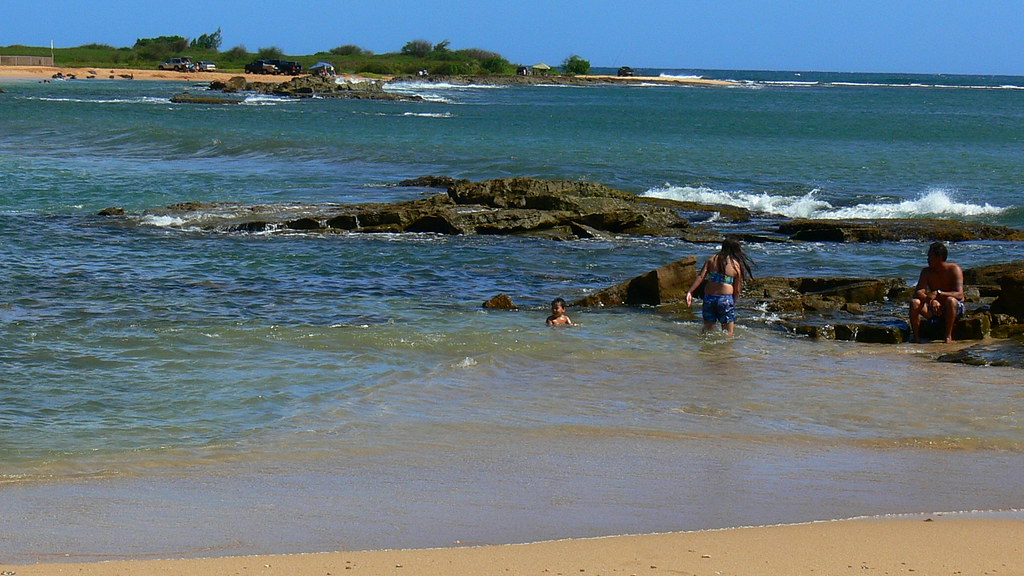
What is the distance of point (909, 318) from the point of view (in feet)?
40.4

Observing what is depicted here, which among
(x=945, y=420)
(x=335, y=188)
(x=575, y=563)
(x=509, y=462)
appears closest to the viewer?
(x=575, y=563)

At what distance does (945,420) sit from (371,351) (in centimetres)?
517

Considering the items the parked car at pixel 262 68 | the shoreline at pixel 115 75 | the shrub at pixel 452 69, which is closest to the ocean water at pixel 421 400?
the shoreline at pixel 115 75

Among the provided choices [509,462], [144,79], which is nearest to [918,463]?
[509,462]

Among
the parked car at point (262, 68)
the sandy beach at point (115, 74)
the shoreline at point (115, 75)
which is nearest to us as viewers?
the shoreline at point (115, 75)

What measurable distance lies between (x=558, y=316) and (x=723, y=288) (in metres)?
1.76

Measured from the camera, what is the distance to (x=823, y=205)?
24625 millimetres

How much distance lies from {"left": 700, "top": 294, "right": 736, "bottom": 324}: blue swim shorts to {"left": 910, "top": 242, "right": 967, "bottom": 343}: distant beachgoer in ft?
6.11

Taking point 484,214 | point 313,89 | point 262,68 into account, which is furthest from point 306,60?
point 484,214

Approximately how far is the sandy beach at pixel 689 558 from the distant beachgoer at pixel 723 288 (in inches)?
241

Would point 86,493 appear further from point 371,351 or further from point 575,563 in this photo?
point 371,351

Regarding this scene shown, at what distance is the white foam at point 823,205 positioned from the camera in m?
23.9

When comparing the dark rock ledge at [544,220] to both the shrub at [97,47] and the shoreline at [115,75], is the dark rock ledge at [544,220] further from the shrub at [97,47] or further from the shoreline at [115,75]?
the shrub at [97,47]

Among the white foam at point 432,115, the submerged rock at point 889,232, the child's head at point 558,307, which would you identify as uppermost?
the white foam at point 432,115
